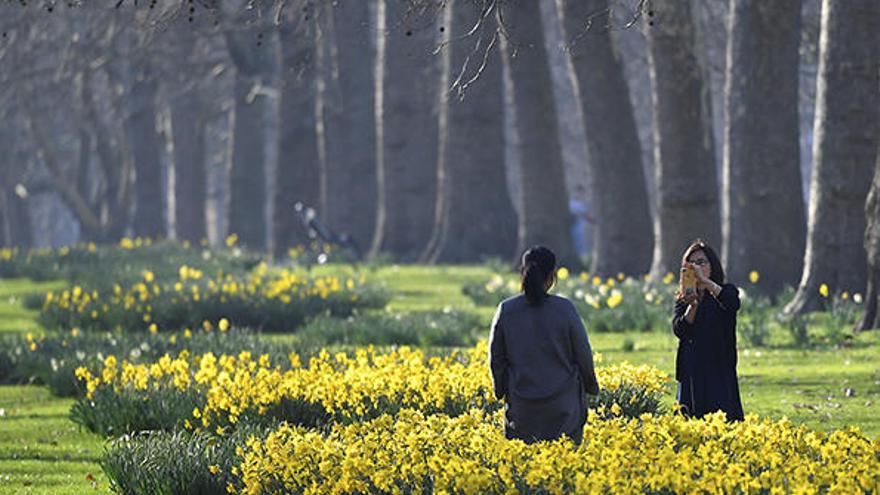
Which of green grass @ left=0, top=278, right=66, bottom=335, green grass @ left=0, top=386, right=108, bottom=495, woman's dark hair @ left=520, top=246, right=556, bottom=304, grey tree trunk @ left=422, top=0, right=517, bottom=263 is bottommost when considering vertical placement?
green grass @ left=0, top=386, right=108, bottom=495

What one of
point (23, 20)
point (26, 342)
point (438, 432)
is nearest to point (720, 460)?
point (438, 432)

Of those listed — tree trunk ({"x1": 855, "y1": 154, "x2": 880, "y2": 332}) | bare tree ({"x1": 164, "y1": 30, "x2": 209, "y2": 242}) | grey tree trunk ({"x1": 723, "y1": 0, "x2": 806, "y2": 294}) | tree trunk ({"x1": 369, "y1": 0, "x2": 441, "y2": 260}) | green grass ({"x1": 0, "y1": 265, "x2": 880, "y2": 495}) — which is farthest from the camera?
bare tree ({"x1": 164, "y1": 30, "x2": 209, "y2": 242})

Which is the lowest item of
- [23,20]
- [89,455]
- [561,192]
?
[89,455]

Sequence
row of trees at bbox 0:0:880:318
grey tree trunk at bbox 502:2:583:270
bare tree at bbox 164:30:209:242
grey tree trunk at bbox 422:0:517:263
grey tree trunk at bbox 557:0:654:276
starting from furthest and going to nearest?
bare tree at bbox 164:30:209:242, grey tree trunk at bbox 422:0:517:263, grey tree trunk at bbox 502:2:583:270, grey tree trunk at bbox 557:0:654:276, row of trees at bbox 0:0:880:318

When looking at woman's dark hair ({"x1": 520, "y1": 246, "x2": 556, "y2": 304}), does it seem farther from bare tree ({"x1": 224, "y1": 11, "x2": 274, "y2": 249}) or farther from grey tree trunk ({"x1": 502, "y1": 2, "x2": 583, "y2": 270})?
bare tree ({"x1": 224, "y1": 11, "x2": 274, "y2": 249})

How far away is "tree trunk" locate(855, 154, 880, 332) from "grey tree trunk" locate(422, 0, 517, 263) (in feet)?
48.6

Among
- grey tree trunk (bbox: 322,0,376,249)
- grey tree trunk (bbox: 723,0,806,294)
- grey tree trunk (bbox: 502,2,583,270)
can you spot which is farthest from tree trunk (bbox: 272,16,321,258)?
grey tree trunk (bbox: 723,0,806,294)

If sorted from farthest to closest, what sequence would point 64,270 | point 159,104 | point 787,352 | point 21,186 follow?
point 21,186
point 159,104
point 64,270
point 787,352

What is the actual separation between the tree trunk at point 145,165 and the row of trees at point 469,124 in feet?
0.19

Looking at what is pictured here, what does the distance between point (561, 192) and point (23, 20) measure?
8.19 meters

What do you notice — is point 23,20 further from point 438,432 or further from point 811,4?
point 438,432

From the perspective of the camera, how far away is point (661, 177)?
23000mm

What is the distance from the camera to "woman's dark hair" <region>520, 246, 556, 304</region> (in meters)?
8.73

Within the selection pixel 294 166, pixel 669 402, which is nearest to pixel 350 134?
pixel 294 166
